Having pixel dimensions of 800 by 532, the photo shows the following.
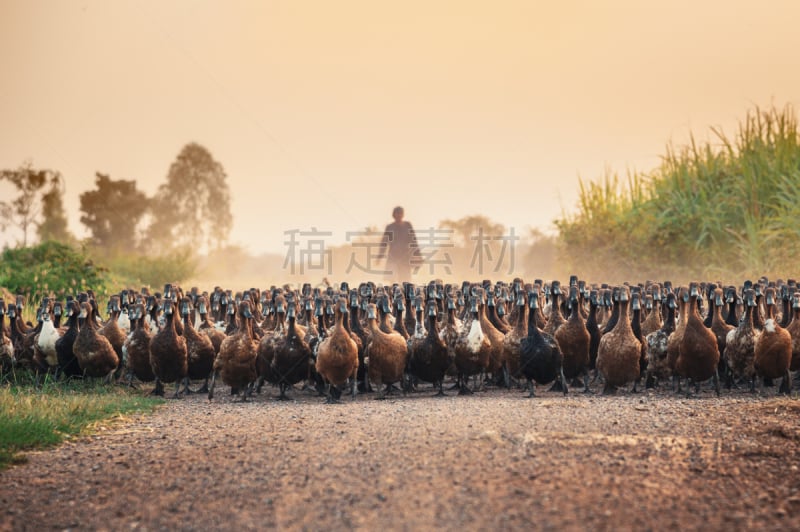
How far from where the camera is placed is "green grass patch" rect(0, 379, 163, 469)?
8.95 metres

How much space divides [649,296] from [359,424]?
6191mm

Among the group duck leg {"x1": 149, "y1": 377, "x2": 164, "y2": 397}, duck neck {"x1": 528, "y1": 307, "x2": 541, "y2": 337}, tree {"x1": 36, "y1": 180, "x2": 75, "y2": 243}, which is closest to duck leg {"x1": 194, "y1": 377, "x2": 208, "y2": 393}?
duck leg {"x1": 149, "y1": 377, "x2": 164, "y2": 397}

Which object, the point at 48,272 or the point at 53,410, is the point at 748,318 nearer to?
the point at 53,410

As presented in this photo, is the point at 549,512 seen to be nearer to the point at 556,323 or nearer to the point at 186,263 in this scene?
the point at 556,323

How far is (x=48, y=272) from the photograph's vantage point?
2377cm

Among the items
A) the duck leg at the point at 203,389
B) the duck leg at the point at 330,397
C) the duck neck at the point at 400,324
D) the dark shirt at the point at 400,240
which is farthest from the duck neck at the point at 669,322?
the dark shirt at the point at 400,240

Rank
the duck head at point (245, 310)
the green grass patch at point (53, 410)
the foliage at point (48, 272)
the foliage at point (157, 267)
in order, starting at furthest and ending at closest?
the foliage at point (157, 267) < the foliage at point (48, 272) < the duck head at point (245, 310) < the green grass patch at point (53, 410)

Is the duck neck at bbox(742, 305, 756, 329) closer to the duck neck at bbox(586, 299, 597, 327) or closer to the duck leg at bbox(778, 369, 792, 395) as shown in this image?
the duck leg at bbox(778, 369, 792, 395)

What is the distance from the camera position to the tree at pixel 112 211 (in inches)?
1882

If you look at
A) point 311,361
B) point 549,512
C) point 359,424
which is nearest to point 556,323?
point 311,361

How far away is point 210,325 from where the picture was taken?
44.4 feet

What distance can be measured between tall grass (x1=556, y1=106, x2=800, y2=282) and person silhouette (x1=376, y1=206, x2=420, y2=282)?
28.3ft

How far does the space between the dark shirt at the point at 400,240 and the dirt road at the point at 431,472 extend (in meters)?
10.7

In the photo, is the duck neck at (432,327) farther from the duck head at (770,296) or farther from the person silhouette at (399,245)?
the person silhouette at (399,245)
